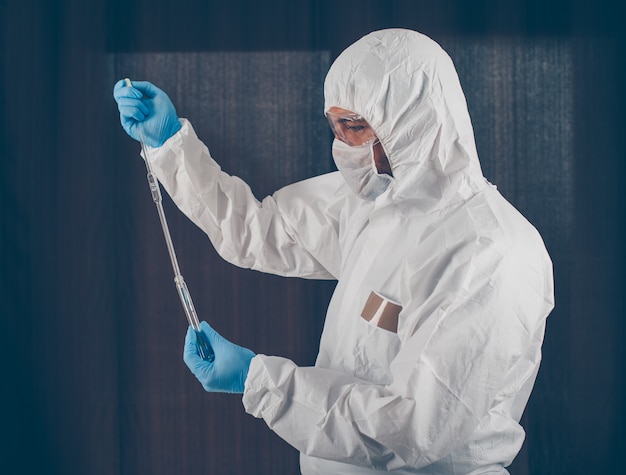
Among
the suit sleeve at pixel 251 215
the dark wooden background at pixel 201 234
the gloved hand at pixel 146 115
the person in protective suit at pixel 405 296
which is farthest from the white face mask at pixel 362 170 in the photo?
the dark wooden background at pixel 201 234

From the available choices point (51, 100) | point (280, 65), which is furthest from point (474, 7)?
point (51, 100)

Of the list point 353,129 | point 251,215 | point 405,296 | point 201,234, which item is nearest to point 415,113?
point 353,129

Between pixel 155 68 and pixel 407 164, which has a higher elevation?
pixel 155 68

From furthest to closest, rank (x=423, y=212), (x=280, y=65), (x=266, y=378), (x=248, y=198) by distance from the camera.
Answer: (x=280, y=65), (x=248, y=198), (x=423, y=212), (x=266, y=378)

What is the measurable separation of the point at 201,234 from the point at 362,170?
2.06 ft

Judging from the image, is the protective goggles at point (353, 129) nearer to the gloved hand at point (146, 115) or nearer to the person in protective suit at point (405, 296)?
the person in protective suit at point (405, 296)

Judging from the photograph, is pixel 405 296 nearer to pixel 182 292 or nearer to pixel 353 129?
pixel 353 129

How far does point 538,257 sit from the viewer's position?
3.65 feet

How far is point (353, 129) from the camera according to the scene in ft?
3.87

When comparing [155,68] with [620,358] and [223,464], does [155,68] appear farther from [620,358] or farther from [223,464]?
[620,358]

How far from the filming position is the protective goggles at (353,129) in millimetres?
1167

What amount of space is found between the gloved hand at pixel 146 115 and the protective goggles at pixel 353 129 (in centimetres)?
32

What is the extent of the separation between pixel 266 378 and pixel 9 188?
97 cm

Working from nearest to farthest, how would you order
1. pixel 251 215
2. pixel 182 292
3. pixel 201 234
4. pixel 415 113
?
pixel 415 113 < pixel 182 292 < pixel 251 215 < pixel 201 234
